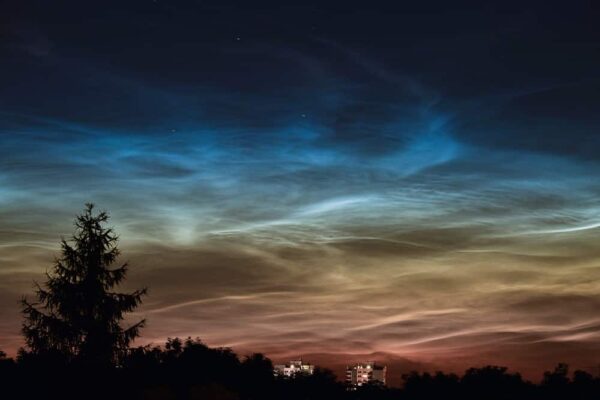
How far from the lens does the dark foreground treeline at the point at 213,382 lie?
3653cm

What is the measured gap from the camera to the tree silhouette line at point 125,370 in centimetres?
3747

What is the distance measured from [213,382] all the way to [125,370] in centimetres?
716

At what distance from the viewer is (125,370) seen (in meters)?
44.2

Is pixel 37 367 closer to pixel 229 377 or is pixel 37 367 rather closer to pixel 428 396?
pixel 229 377

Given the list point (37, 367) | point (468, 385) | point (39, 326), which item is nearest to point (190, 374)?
point (39, 326)

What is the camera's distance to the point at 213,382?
1521 inches

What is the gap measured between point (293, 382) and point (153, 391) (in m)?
26.2

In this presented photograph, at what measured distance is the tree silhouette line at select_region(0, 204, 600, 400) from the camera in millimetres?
37469

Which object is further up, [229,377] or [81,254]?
[81,254]

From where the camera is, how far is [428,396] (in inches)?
2216

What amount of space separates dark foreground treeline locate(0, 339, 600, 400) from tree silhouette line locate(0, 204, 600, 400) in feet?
0.15

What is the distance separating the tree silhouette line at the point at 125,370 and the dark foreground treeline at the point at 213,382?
1.8 inches

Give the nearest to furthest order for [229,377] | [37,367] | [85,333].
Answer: [37,367], [85,333], [229,377]

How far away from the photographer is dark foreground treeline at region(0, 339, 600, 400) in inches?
1438
